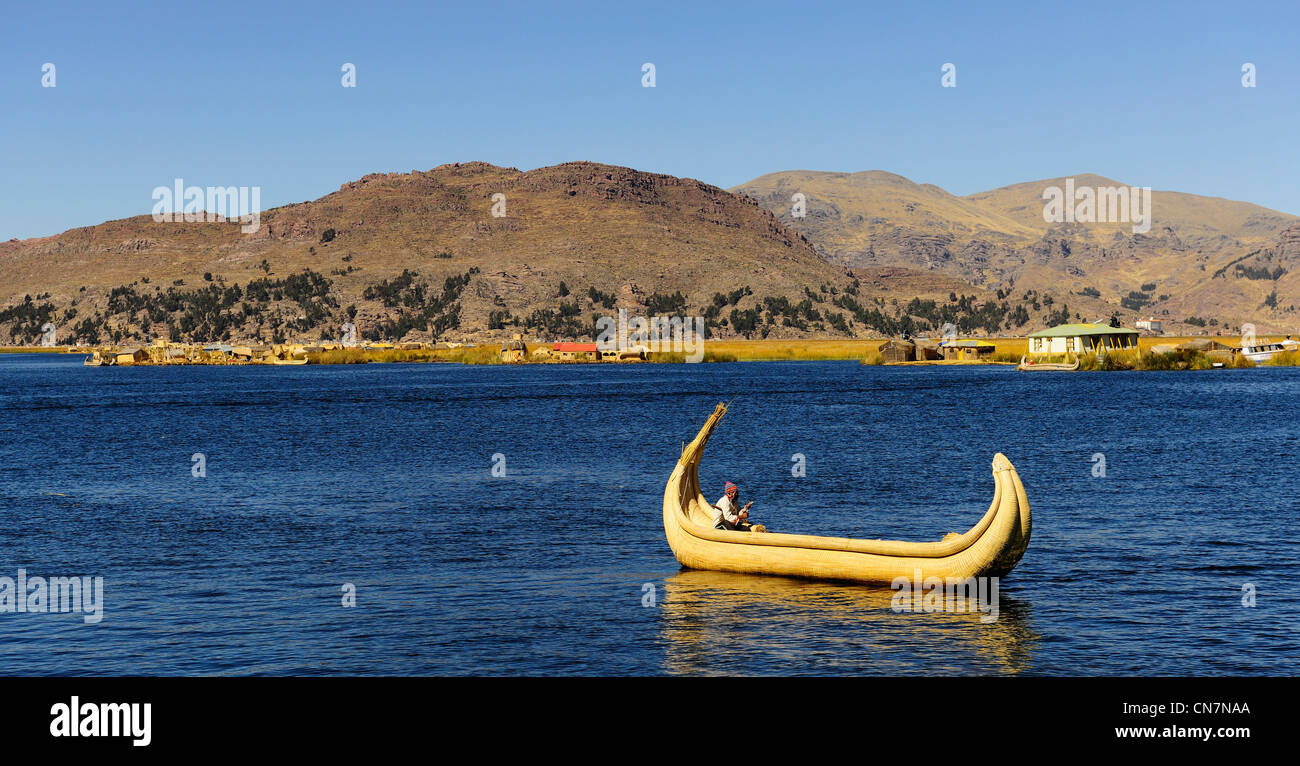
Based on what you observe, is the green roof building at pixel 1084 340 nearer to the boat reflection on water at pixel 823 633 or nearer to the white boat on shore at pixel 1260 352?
the white boat on shore at pixel 1260 352

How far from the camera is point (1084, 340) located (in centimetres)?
17525

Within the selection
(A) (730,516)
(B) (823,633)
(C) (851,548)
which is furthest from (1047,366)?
(B) (823,633)

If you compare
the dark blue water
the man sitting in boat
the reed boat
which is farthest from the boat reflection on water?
the reed boat

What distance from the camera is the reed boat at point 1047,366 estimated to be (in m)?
169

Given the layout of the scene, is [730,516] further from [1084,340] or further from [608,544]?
[1084,340]

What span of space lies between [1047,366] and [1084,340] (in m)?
8.68

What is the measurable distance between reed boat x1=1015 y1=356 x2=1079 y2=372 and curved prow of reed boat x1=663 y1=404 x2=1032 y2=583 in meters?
147

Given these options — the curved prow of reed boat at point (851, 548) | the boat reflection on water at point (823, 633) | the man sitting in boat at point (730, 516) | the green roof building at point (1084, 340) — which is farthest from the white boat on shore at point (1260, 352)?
the boat reflection on water at point (823, 633)

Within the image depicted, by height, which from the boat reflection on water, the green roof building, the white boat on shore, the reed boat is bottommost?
the boat reflection on water

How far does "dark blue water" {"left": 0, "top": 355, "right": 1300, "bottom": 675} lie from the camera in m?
24.5

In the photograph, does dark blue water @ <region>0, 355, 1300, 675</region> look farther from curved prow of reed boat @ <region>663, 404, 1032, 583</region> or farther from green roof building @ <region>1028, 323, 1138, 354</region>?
green roof building @ <region>1028, 323, 1138, 354</region>
